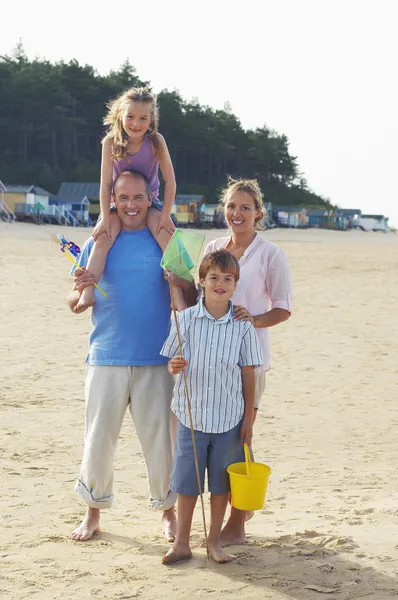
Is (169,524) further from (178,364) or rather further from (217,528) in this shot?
(178,364)

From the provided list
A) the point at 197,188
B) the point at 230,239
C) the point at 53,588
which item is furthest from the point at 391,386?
the point at 197,188

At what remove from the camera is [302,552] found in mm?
4238

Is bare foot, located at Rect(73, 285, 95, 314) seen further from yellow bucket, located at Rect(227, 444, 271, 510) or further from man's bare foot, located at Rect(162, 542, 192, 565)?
man's bare foot, located at Rect(162, 542, 192, 565)

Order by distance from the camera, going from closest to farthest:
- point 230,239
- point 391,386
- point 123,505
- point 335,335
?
point 230,239, point 123,505, point 391,386, point 335,335

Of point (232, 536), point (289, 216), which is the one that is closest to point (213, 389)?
point (232, 536)

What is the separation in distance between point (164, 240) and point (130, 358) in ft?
2.06

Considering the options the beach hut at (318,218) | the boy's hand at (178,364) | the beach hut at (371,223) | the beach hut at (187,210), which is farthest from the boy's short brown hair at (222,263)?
the beach hut at (371,223)

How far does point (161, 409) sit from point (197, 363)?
0.47m

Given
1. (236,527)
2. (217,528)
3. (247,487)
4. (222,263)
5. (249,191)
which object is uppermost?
(249,191)

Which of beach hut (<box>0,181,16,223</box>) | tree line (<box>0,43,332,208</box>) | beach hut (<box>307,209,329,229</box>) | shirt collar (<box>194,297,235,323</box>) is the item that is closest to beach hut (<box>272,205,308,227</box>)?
beach hut (<box>307,209,329,229</box>)

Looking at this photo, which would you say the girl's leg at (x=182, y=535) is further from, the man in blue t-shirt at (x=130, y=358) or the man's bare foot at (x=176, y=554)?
the man in blue t-shirt at (x=130, y=358)

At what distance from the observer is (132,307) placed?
4.43m

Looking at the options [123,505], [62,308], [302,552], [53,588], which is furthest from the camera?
[62,308]

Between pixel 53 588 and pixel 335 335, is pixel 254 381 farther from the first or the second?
pixel 335 335
